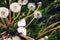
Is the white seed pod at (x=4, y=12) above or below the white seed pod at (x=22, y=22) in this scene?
above

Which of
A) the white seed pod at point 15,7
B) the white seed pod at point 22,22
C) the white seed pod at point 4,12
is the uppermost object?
the white seed pod at point 15,7

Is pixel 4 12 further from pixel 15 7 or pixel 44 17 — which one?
pixel 44 17

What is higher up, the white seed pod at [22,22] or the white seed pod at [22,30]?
the white seed pod at [22,22]

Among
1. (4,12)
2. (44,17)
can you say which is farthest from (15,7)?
(44,17)

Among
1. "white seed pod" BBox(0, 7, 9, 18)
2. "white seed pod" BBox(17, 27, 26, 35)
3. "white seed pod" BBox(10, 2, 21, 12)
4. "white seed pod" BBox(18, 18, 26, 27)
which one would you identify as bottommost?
"white seed pod" BBox(17, 27, 26, 35)

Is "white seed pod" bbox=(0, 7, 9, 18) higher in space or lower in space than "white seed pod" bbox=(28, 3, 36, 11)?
lower

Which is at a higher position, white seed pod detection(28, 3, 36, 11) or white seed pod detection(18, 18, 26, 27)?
white seed pod detection(28, 3, 36, 11)

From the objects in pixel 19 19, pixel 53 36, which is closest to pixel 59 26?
pixel 53 36

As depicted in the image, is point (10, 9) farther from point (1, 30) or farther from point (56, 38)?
point (56, 38)

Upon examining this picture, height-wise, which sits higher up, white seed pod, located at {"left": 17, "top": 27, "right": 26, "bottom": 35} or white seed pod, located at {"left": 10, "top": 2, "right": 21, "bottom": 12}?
white seed pod, located at {"left": 10, "top": 2, "right": 21, "bottom": 12}

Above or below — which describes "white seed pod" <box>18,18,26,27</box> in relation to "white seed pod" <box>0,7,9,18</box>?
below

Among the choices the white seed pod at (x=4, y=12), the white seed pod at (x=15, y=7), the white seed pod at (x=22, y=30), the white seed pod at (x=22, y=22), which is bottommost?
the white seed pod at (x=22, y=30)
